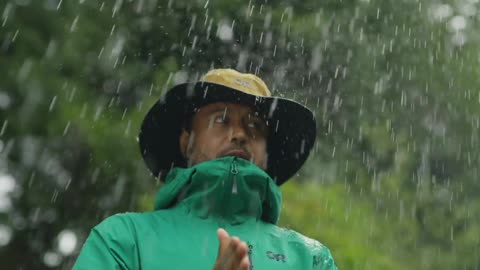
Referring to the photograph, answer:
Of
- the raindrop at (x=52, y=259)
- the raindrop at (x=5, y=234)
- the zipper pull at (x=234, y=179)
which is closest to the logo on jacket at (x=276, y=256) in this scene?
the zipper pull at (x=234, y=179)

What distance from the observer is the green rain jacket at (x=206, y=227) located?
2389 millimetres

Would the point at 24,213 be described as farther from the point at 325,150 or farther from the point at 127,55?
the point at 325,150

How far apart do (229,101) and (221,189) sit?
53 cm

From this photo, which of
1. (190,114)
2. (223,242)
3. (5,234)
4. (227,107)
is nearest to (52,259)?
(5,234)

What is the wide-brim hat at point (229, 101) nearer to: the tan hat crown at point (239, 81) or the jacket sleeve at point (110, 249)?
the tan hat crown at point (239, 81)

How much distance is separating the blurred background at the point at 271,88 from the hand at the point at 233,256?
2951 millimetres

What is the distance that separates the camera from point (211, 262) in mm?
2420

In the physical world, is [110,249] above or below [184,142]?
below

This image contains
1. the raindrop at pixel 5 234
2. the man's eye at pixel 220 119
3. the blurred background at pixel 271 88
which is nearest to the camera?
the man's eye at pixel 220 119

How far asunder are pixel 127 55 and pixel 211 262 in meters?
3.56

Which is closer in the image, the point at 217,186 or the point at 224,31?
the point at 217,186

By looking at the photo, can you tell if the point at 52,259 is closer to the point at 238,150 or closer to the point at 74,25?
the point at 74,25

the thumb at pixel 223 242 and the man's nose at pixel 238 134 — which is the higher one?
the man's nose at pixel 238 134

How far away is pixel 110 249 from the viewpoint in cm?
232
